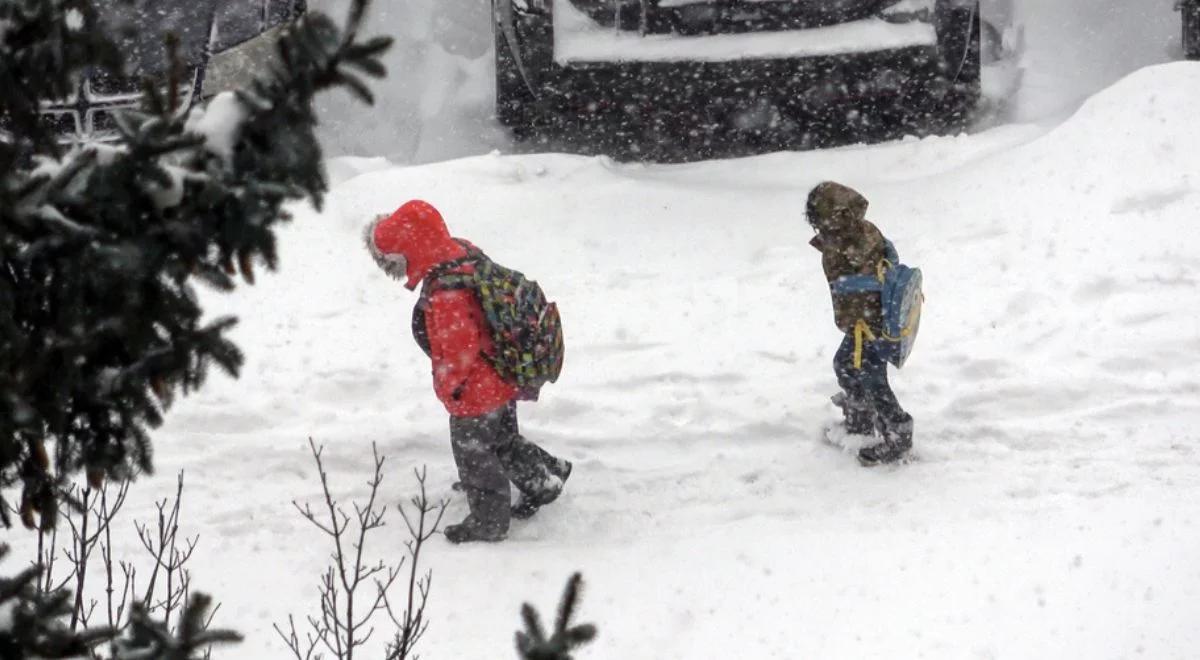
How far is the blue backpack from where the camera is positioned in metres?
6.32

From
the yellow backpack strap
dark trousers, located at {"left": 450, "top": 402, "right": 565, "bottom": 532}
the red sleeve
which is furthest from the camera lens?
the yellow backpack strap

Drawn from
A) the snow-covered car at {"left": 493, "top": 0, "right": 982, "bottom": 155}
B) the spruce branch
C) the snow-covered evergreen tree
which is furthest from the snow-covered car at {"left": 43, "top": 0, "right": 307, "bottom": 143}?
the spruce branch

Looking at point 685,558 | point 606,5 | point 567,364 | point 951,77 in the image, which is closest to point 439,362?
point 685,558

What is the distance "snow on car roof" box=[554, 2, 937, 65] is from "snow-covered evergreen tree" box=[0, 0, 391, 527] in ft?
30.1

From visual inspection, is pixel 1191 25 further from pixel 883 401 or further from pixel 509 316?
pixel 509 316

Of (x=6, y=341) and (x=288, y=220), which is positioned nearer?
(x=6, y=341)

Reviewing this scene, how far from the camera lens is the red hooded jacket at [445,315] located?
5609 mm

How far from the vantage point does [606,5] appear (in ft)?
37.3

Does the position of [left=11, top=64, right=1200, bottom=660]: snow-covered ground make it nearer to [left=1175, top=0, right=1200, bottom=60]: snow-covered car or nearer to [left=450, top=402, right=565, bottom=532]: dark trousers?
[left=450, top=402, right=565, bottom=532]: dark trousers

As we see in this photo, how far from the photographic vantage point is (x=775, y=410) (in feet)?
24.5

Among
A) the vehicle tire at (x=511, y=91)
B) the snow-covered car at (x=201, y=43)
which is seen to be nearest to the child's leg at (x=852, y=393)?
the vehicle tire at (x=511, y=91)

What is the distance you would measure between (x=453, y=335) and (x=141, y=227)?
338 cm

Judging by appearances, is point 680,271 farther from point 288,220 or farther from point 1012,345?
point 288,220

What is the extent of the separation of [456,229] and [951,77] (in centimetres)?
455
